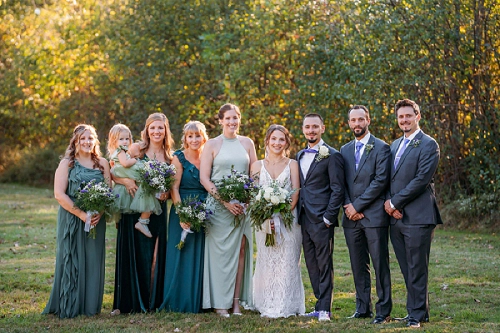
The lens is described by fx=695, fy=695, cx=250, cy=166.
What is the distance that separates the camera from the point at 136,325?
24.9 ft

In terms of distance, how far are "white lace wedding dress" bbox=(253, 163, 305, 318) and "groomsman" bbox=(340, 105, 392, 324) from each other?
672 mm

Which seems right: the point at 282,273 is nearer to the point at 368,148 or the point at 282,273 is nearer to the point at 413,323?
the point at 413,323

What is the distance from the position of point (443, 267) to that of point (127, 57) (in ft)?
53.3

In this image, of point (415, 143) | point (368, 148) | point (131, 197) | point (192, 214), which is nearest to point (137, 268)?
point (131, 197)

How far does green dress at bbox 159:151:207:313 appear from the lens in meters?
8.27

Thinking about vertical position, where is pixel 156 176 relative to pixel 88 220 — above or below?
above

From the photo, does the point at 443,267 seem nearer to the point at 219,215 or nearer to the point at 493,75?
the point at 219,215

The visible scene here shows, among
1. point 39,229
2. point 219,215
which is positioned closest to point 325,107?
point 39,229

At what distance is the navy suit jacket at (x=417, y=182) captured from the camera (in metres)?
7.32

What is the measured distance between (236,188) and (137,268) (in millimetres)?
1556

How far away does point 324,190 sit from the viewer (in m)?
7.94

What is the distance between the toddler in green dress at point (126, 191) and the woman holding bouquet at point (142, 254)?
0.28 feet

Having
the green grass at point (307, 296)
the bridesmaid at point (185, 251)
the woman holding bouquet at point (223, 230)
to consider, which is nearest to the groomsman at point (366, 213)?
the green grass at point (307, 296)

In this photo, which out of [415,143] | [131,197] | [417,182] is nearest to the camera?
[417,182]
